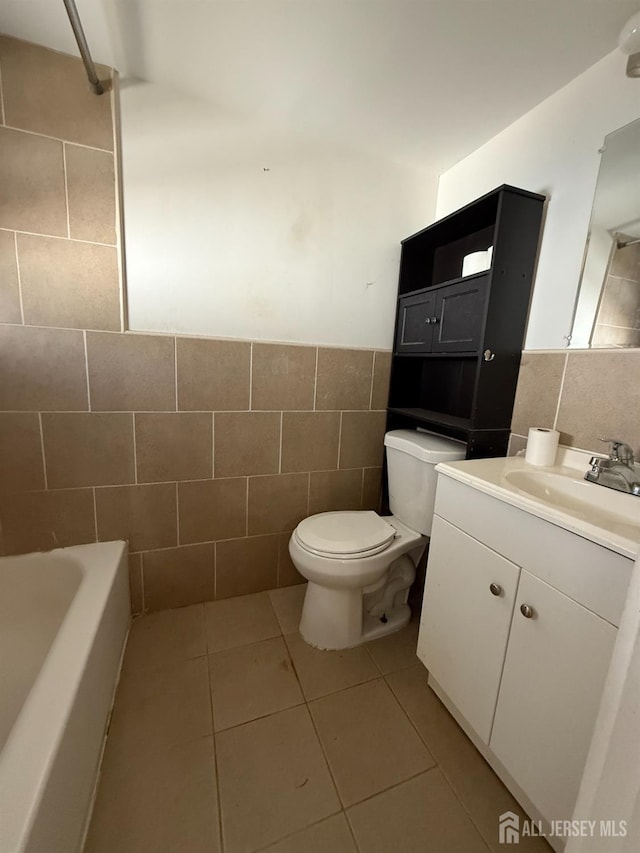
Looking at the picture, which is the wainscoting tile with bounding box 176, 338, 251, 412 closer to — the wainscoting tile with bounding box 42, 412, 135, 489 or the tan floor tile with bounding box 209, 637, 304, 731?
the wainscoting tile with bounding box 42, 412, 135, 489

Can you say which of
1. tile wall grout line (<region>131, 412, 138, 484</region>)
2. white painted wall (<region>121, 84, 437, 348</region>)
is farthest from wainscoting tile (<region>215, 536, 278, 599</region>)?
white painted wall (<region>121, 84, 437, 348</region>)

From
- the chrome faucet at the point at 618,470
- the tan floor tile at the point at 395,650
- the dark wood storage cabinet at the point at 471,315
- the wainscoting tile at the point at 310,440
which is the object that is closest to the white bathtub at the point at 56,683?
the wainscoting tile at the point at 310,440

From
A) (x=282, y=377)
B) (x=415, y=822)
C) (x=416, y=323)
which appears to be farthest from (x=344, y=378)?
(x=415, y=822)

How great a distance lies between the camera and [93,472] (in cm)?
132

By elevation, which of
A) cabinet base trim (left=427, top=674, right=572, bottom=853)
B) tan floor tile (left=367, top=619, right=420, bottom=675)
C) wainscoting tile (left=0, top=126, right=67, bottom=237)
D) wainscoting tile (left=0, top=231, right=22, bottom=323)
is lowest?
tan floor tile (left=367, top=619, right=420, bottom=675)

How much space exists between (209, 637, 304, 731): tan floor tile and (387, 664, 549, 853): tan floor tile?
1.29ft

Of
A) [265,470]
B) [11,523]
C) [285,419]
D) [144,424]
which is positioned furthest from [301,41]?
[11,523]

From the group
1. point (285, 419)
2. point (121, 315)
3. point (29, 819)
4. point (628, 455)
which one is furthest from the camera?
point (285, 419)

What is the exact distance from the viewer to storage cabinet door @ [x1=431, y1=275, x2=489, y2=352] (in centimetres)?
123

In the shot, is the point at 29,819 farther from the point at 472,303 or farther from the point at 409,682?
the point at 472,303

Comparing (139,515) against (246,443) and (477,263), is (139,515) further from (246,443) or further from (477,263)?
(477,263)

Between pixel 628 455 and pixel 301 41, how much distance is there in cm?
156

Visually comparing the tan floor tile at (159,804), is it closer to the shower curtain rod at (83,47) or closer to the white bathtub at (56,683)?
the white bathtub at (56,683)

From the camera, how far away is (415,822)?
2.85 ft
